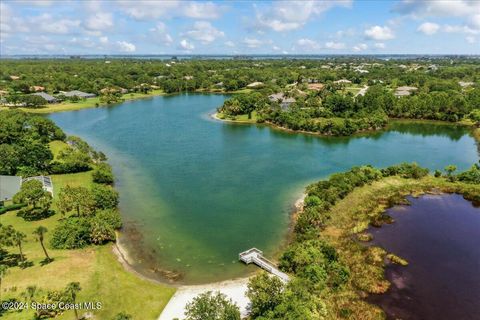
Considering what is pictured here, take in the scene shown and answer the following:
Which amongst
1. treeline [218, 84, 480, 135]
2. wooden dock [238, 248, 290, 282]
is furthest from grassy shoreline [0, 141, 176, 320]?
treeline [218, 84, 480, 135]

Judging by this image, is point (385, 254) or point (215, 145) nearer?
point (385, 254)

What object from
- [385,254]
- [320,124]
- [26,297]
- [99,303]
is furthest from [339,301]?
[320,124]

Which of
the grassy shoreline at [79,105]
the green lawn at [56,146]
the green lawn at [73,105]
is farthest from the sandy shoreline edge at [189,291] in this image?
the green lawn at [73,105]

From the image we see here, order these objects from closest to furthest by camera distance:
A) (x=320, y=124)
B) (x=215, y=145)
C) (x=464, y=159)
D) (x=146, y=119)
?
(x=464, y=159) < (x=215, y=145) < (x=320, y=124) < (x=146, y=119)

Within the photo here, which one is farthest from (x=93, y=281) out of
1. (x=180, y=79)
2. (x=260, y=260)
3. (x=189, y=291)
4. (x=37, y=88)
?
(x=180, y=79)

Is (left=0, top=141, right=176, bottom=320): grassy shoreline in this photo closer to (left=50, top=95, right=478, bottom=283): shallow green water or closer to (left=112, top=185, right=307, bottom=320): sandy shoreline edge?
(left=112, top=185, right=307, bottom=320): sandy shoreline edge

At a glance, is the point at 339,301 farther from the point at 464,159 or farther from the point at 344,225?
the point at 464,159
